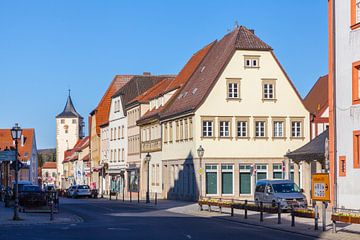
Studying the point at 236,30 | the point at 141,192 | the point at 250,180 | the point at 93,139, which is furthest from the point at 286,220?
the point at 93,139

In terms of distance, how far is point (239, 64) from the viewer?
67.1 meters

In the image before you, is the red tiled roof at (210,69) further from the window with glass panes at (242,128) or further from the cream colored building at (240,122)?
the window with glass panes at (242,128)

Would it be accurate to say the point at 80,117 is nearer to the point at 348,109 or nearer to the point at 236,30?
the point at 236,30

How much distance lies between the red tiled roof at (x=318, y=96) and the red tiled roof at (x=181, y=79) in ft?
39.0

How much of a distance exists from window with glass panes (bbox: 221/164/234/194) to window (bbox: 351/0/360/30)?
2818 cm

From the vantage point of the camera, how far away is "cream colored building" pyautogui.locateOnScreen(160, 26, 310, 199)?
6631 cm

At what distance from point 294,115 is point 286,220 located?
32586 millimetres

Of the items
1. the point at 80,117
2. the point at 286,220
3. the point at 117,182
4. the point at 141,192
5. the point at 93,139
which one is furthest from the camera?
the point at 80,117

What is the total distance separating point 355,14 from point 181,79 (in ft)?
133

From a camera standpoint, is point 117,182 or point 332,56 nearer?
point 332,56

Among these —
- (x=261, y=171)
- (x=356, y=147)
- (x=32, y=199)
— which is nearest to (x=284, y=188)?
(x=356, y=147)

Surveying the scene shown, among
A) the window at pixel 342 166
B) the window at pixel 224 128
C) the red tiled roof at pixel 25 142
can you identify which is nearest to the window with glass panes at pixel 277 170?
the window at pixel 224 128

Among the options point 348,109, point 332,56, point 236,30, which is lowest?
point 348,109

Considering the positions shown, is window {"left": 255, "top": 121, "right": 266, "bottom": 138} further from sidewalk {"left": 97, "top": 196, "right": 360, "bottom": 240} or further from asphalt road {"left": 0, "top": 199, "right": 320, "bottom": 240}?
asphalt road {"left": 0, "top": 199, "right": 320, "bottom": 240}
